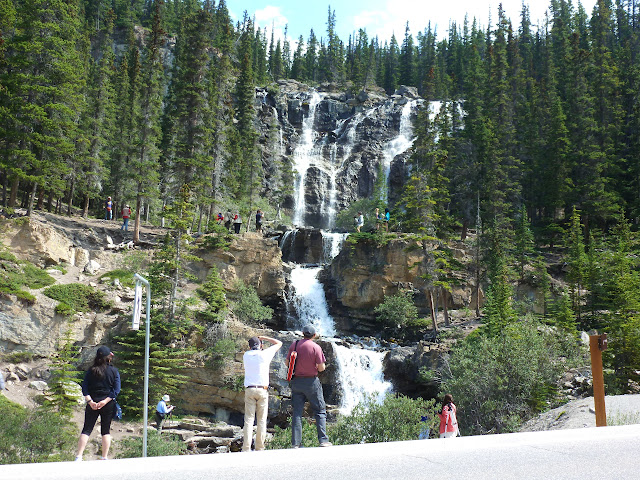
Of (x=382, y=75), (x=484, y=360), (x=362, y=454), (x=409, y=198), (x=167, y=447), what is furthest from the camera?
(x=382, y=75)

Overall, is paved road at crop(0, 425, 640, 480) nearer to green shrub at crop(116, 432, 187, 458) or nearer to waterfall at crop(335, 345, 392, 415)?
green shrub at crop(116, 432, 187, 458)

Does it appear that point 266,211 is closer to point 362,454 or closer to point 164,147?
point 164,147

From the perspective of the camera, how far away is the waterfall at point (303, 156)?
58625 mm

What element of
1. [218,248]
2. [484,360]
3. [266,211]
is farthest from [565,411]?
[266,211]

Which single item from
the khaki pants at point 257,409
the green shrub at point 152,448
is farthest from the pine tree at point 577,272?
the khaki pants at point 257,409

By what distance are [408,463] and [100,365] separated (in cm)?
465

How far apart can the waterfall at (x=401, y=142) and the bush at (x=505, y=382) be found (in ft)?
136

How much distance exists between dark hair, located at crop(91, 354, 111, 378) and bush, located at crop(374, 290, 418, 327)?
27.3 metres

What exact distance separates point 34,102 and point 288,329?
21.1 metres

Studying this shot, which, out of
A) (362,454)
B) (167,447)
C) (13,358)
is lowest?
(167,447)

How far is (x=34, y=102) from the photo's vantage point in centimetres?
2988

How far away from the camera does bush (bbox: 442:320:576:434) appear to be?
57.1ft

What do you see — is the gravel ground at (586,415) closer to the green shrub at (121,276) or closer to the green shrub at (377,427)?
the green shrub at (377,427)

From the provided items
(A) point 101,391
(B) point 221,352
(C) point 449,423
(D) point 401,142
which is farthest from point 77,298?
(D) point 401,142
